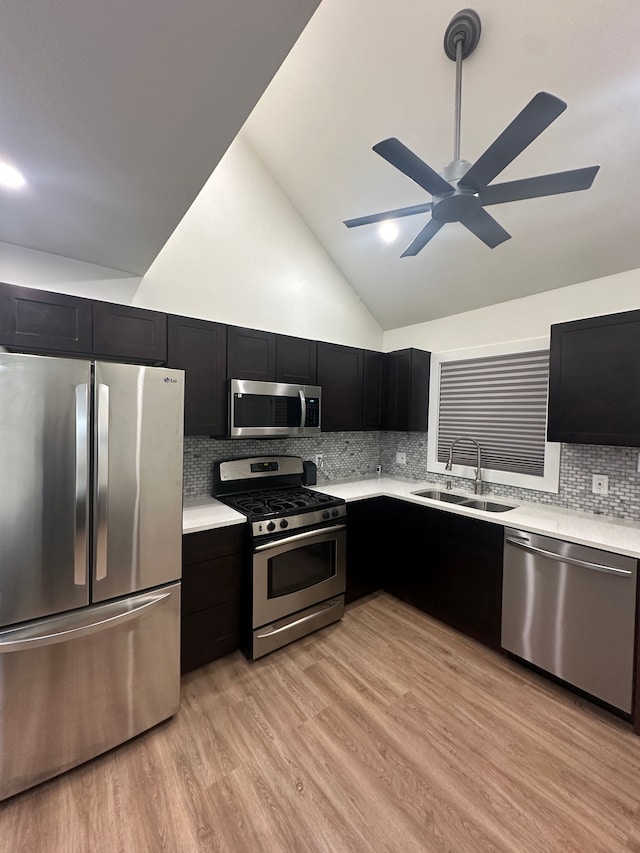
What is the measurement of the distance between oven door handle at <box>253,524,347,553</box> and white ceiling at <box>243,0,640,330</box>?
221 centimetres

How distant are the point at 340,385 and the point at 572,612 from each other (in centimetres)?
223

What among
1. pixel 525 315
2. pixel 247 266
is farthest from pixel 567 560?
pixel 247 266

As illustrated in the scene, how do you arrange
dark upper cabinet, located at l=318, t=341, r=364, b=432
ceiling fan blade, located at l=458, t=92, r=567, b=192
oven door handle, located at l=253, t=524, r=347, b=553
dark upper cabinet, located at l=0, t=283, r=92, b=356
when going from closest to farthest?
ceiling fan blade, located at l=458, t=92, r=567, b=192
dark upper cabinet, located at l=0, t=283, r=92, b=356
oven door handle, located at l=253, t=524, r=347, b=553
dark upper cabinet, located at l=318, t=341, r=364, b=432

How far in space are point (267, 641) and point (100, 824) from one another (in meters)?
1.04

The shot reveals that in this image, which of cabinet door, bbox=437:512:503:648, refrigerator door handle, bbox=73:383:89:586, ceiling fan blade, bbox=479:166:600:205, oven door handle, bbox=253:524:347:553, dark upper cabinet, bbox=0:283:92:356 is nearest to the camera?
ceiling fan blade, bbox=479:166:600:205

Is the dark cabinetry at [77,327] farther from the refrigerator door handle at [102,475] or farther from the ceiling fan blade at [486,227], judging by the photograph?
the ceiling fan blade at [486,227]

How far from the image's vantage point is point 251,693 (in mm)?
1981

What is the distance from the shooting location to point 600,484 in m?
2.35

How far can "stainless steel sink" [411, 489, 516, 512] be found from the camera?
2.78 metres

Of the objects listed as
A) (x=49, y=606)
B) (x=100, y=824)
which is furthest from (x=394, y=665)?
(x=49, y=606)

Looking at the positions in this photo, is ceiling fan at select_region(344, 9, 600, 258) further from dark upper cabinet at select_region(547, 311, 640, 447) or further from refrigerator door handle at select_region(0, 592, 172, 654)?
refrigerator door handle at select_region(0, 592, 172, 654)

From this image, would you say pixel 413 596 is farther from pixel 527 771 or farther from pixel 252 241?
pixel 252 241

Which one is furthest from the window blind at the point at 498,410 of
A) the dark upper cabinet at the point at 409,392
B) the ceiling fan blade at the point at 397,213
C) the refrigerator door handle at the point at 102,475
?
the refrigerator door handle at the point at 102,475

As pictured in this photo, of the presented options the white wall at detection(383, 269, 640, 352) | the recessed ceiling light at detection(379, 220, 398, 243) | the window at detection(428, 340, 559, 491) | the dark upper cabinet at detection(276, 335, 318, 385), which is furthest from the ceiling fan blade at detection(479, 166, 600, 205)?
the dark upper cabinet at detection(276, 335, 318, 385)
